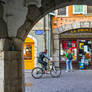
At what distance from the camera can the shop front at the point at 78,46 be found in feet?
56.8

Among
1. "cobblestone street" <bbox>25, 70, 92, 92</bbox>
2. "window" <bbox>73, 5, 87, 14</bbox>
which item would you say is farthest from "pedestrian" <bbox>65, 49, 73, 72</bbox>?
"window" <bbox>73, 5, 87, 14</bbox>

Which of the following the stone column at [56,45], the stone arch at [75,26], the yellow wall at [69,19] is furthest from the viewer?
the yellow wall at [69,19]

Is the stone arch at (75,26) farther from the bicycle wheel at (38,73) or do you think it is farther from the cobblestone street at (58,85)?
A: the bicycle wheel at (38,73)

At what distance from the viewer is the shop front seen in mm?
17312

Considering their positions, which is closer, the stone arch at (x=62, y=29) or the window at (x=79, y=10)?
the stone arch at (x=62, y=29)

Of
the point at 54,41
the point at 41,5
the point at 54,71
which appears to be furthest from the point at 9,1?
the point at 54,41

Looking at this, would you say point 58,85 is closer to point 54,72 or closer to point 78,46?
point 54,72

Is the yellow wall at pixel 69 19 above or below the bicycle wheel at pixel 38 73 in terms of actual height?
above

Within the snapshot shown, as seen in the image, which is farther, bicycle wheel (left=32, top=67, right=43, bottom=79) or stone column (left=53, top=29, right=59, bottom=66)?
stone column (left=53, top=29, right=59, bottom=66)

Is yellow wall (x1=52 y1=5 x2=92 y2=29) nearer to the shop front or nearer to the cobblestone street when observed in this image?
the shop front

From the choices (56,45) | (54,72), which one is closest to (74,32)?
(56,45)

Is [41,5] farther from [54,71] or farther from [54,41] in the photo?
[54,41]

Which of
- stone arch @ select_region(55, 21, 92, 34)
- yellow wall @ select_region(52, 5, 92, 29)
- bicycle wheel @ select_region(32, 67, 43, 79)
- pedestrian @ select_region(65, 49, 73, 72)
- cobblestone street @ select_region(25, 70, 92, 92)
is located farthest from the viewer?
yellow wall @ select_region(52, 5, 92, 29)

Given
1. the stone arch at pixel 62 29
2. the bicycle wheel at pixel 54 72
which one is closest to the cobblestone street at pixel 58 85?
the bicycle wheel at pixel 54 72
